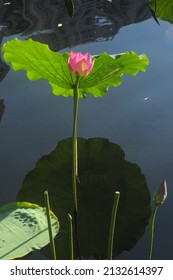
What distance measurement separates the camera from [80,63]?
4.54ft

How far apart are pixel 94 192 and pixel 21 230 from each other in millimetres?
432

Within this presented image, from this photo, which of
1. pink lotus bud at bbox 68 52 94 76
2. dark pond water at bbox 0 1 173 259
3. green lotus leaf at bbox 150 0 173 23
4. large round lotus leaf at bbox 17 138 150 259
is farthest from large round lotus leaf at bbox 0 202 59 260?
green lotus leaf at bbox 150 0 173 23

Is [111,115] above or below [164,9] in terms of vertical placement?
below

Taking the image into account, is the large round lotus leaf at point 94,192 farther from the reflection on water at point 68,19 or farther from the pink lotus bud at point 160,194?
the reflection on water at point 68,19

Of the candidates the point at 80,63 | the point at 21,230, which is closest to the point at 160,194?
the point at 21,230

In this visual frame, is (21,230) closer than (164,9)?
Yes

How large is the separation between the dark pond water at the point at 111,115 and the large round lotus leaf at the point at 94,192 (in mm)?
36

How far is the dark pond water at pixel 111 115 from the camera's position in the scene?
1648 millimetres

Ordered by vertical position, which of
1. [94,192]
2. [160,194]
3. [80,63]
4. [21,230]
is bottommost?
[94,192]

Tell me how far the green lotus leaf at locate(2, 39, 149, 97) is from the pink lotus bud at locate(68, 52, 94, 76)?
0.20ft

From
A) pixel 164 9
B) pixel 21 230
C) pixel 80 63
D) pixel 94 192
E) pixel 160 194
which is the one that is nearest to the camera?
pixel 160 194

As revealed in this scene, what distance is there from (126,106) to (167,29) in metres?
0.93

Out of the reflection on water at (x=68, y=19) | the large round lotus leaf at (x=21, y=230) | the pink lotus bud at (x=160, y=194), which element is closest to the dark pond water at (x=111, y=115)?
the reflection on water at (x=68, y=19)

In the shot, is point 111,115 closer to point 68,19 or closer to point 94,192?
point 94,192
